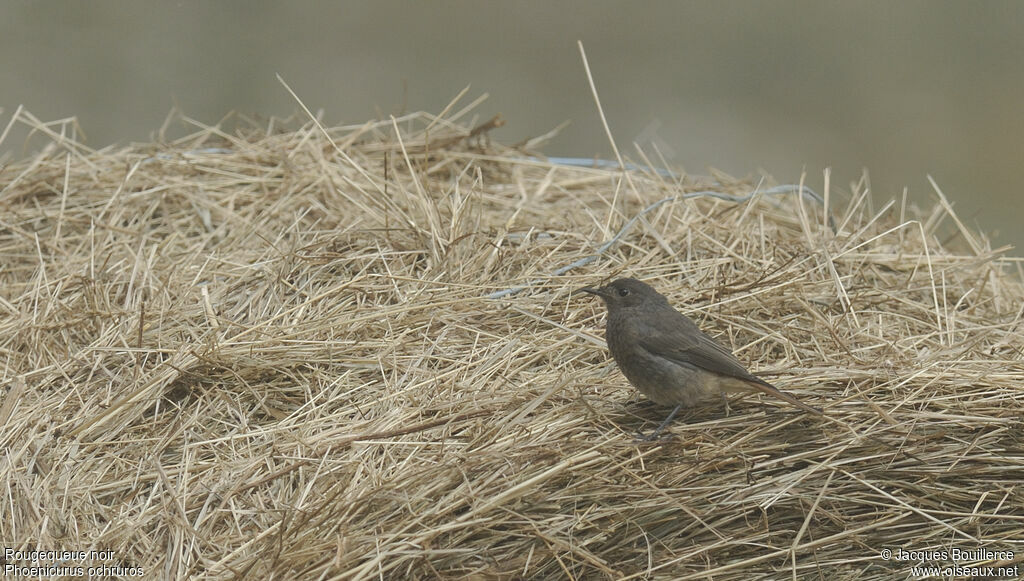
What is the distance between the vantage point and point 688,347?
11.4ft

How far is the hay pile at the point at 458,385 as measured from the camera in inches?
116

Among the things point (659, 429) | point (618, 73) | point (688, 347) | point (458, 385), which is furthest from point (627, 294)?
point (618, 73)

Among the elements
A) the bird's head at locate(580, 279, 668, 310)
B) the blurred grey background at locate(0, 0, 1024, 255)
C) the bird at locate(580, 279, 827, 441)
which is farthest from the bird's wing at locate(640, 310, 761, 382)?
the blurred grey background at locate(0, 0, 1024, 255)

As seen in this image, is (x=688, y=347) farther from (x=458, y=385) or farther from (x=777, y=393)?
(x=458, y=385)

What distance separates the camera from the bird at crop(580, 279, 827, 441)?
11.0 ft

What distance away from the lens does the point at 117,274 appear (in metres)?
4.21

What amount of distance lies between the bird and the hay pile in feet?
0.33

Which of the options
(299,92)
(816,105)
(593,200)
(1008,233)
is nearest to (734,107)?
(816,105)

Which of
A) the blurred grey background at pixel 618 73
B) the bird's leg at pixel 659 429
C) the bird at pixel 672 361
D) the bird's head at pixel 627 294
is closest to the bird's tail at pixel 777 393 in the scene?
the bird at pixel 672 361

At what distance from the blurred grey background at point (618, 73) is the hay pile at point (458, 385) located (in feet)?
16.6

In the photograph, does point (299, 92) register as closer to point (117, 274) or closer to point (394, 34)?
point (394, 34)

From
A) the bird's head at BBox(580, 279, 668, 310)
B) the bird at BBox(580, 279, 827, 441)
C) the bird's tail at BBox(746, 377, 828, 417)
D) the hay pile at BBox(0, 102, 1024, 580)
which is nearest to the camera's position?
the hay pile at BBox(0, 102, 1024, 580)

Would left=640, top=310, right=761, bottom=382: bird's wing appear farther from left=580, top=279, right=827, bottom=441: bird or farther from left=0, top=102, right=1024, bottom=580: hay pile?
left=0, top=102, right=1024, bottom=580: hay pile

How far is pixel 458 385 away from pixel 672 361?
728 mm
